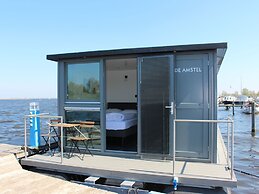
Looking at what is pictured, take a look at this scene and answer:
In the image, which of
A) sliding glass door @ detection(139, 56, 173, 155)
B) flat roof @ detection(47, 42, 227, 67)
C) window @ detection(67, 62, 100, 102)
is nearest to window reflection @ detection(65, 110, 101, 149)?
window @ detection(67, 62, 100, 102)

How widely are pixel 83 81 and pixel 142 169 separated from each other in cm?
240

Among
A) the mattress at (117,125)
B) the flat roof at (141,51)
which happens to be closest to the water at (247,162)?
the flat roof at (141,51)

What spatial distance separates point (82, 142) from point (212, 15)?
16.1 feet

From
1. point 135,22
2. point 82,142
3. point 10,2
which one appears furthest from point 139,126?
point 10,2

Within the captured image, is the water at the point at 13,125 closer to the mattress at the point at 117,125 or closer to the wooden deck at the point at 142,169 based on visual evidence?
the mattress at the point at 117,125

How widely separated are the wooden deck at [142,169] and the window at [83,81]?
1.36 m

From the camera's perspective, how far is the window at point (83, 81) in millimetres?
5277

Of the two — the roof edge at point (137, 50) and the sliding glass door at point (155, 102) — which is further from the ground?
the roof edge at point (137, 50)

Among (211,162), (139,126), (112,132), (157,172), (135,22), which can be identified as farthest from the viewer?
(135,22)

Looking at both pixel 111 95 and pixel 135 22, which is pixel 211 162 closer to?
pixel 111 95

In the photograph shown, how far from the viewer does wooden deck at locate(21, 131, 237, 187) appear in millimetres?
3741

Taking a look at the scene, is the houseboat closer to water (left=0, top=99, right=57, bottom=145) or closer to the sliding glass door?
the sliding glass door

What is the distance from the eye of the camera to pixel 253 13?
6.21 meters

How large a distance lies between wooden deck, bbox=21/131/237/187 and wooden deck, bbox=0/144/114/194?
29 cm
